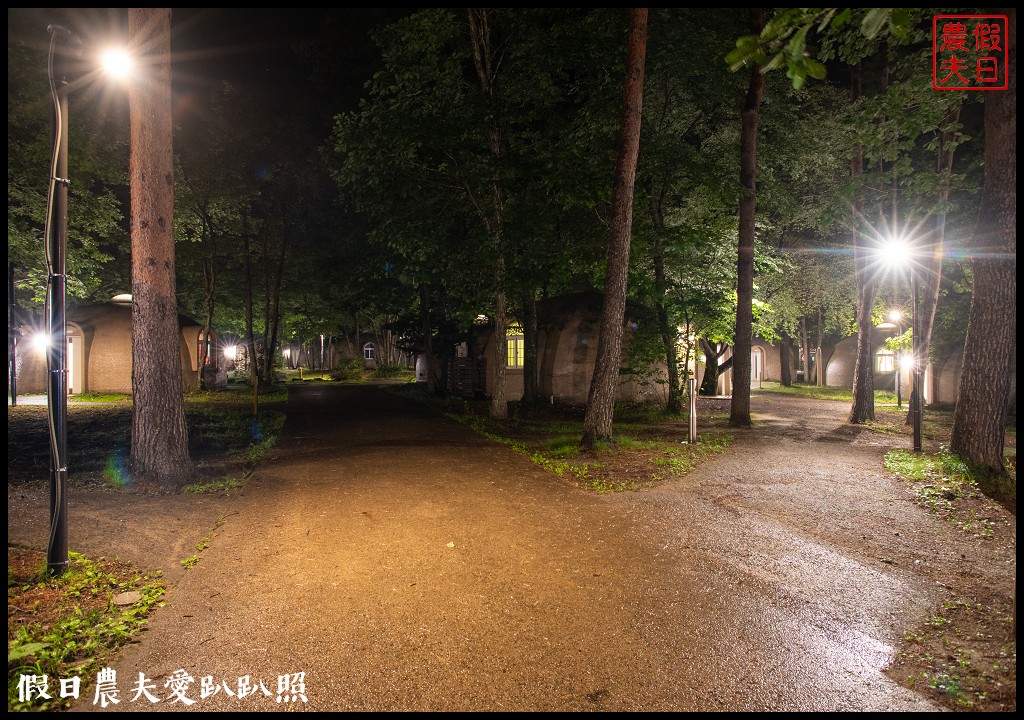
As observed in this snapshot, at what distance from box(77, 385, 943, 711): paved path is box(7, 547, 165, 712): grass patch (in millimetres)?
218

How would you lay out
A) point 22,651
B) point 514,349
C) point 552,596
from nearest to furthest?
point 22,651 → point 552,596 → point 514,349

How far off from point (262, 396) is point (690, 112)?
23301 millimetres

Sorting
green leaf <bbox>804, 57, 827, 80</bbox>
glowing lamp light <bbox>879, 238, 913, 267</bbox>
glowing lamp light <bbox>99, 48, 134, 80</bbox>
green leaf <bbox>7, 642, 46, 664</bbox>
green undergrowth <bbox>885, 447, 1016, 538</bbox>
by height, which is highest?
glowing lamp light <bbox>99, 48, 134, 80</bbox>

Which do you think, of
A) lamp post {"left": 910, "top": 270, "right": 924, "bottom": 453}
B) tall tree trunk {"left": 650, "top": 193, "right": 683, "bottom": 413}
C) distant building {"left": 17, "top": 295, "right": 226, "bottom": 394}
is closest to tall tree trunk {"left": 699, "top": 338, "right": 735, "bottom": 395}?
tall tree trunk {"left": 650, "top": 193, "right": 683, "bottom": 413}

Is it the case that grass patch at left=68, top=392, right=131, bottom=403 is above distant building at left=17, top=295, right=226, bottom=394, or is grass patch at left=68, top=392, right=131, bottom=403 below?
below

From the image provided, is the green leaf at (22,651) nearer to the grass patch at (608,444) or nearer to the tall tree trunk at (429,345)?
the grass patch at (608,444)

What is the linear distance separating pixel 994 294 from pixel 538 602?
348 inches

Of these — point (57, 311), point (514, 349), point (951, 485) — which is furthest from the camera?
point (514, 349)

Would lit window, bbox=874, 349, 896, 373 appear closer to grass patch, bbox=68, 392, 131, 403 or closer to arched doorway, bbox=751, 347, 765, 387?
arched doorway, bbox=751, 347, 765, 387

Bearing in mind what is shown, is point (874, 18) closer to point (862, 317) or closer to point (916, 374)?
point (916, 374)

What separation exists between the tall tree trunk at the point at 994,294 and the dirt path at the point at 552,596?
6.77ft

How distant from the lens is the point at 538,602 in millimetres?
4383

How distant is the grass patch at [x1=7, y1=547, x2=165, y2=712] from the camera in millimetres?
3379

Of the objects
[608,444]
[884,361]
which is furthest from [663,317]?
[884,361]
